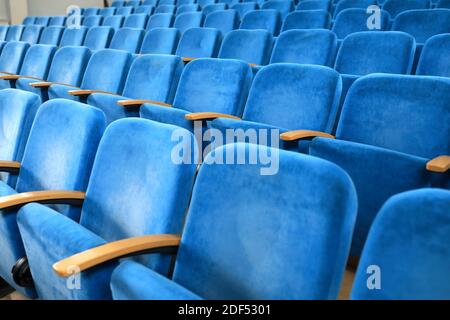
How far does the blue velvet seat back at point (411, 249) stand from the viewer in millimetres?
149

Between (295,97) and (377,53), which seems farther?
(377,53)

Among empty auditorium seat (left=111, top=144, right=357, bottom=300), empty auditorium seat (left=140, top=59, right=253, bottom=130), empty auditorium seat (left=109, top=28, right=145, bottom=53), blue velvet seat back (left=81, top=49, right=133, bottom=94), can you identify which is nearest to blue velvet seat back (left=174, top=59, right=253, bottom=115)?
empty auditorium seat (left=140, top=59, right=253, bottom=130)

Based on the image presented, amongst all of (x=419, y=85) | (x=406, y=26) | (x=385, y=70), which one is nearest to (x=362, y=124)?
(x=419, y=85)

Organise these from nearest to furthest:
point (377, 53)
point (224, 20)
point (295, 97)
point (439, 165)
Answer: point (439, 165) < point (295, 97) < point (377, 53) < point (224, 20)

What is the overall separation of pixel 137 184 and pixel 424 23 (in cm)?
53

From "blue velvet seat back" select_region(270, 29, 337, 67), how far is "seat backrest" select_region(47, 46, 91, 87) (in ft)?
0.91

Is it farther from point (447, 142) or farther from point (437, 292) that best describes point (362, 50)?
point (437, 292)

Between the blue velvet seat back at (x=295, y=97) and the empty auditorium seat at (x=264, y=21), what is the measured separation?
1.23 ft

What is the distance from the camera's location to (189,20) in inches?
34.8

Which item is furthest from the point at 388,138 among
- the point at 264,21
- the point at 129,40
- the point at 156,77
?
the point at 129,40

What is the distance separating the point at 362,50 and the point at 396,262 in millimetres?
405

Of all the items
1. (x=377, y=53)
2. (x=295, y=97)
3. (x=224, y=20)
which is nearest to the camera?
(x=295, y=97)

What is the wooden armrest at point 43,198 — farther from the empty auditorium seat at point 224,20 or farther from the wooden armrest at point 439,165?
the empty auditorium seat at point 224,20

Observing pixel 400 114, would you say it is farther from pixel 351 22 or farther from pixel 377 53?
pixel 351 22
